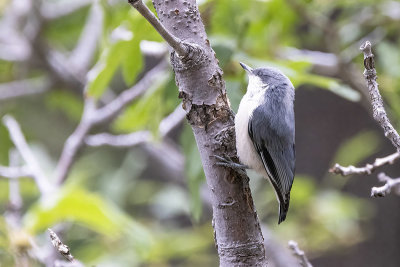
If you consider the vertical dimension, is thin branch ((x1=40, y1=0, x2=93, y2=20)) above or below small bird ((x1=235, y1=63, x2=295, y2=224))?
above

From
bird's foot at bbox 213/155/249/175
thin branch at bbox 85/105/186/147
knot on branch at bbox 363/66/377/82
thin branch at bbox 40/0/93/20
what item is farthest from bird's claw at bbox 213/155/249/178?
thin branch at bbox 40/0/93/20

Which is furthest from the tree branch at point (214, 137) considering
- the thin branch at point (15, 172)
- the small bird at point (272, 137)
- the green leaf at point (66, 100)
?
the green leaf at point (66, 100)

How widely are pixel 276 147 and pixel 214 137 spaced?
0.33 m

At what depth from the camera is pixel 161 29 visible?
827 millimetres

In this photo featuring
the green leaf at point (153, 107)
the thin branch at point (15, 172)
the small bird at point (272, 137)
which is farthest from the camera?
the thin branch at point (15, 172)

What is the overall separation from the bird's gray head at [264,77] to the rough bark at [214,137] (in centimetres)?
43

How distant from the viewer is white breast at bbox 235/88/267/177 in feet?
3.58

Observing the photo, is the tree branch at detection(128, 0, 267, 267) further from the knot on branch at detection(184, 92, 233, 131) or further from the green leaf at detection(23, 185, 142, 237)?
the green leaf at detection(23, 185, 142, 237)

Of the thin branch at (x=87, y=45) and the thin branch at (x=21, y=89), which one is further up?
the thin branch at (x=87, y=45)

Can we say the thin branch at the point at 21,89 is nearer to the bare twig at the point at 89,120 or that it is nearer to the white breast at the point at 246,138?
the bare twig at the point at 89,120

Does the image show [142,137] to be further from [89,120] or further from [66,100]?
[66,100]

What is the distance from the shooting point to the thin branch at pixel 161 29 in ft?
2.58

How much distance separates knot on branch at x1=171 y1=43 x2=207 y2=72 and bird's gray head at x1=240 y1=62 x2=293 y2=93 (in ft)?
1.56

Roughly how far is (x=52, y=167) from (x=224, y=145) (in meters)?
1.99
